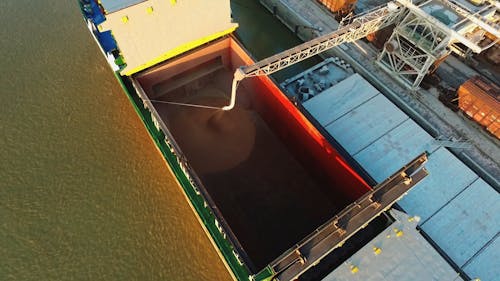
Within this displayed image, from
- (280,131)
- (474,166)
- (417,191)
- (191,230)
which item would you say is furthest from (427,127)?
(191,230)

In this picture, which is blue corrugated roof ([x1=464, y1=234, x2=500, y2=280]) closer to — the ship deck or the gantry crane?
the ship deck

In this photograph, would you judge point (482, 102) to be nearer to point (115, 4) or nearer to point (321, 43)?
point (321, 43)

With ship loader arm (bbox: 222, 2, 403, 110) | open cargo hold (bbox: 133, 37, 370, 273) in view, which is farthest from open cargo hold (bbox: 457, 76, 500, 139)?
open cargo hold (bbox: 133, 37, 370, 273)

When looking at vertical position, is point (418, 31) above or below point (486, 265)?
above

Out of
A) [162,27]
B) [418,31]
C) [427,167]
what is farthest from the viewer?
[418,31]

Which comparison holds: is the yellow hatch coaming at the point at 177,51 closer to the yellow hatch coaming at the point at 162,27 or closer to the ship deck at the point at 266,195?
the yellow hatch coaming at the point at 162,27

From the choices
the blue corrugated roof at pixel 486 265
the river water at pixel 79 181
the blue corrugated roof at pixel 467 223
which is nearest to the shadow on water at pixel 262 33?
the river water at pixel 79 181

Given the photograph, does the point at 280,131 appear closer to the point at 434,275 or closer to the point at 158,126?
the point at 158,126

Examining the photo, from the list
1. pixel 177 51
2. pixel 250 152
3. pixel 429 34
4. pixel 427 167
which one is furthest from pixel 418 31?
pixel 177 51
